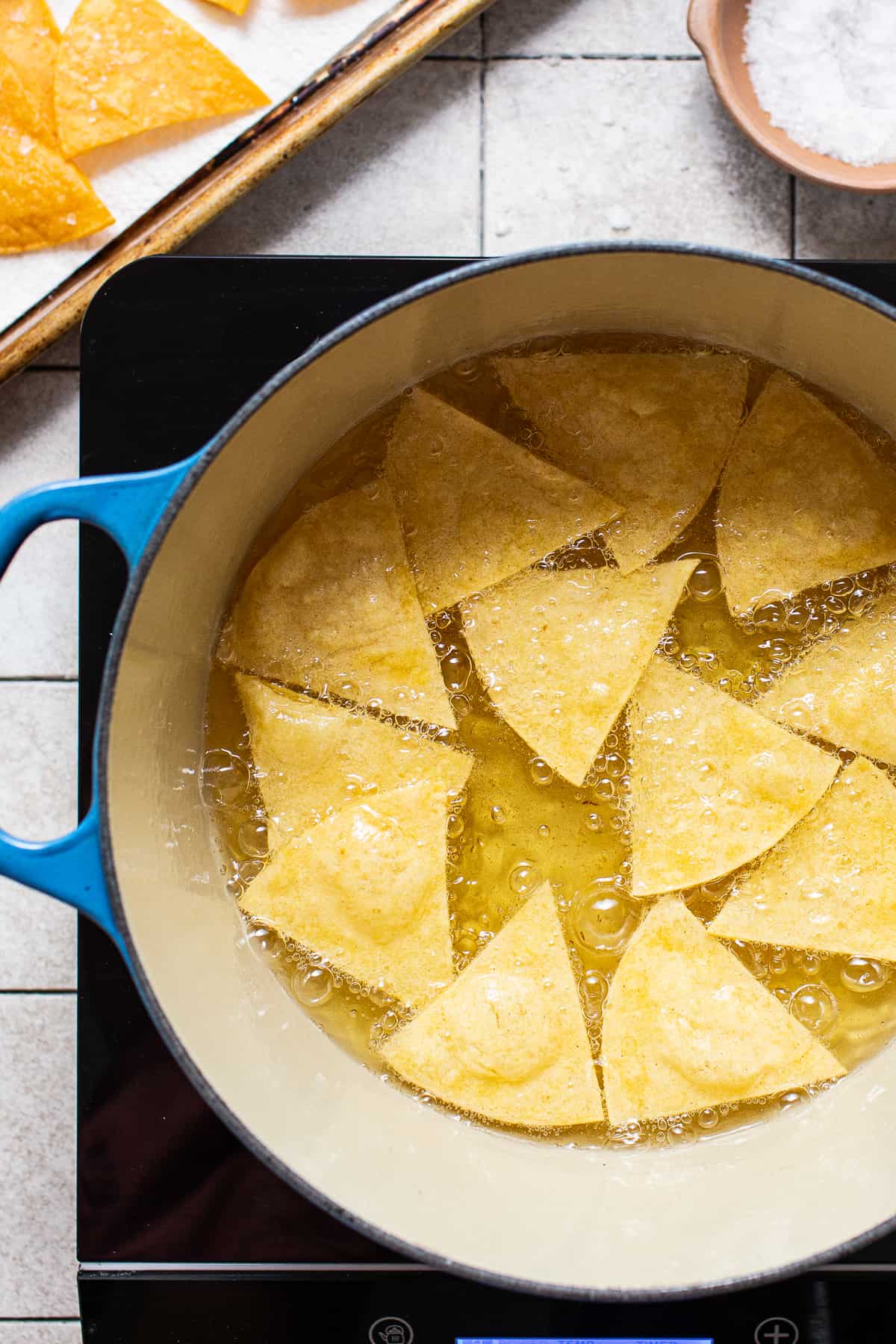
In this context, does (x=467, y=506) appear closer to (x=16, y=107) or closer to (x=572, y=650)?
(x=572, y=650)

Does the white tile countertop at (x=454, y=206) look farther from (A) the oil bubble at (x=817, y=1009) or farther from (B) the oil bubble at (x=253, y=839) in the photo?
(A) the oil bubble at (x=817, y=1009)

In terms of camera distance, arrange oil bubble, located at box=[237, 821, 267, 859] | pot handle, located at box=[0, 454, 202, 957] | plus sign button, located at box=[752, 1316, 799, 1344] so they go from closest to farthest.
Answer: pot handle, located at box=[0, 454, 202, 957] → plus sign button, located at box=[752, 1316, 799, 1344] → oil bubble, located at box=[237, 821, 267, 859]

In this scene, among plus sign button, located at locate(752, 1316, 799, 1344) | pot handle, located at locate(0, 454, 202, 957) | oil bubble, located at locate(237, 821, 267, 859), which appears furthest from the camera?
oil bubble, located at locate(237, 821, 267, 859)

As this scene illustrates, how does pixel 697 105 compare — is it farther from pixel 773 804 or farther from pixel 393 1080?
pixel 393 1080

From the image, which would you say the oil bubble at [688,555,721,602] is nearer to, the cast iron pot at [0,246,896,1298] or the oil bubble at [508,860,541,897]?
the cast iron pot at [0,246,896,1298]

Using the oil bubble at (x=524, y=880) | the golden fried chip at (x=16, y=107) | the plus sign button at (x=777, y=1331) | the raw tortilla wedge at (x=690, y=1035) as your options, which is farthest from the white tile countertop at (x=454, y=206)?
the plus sign button at (x=777, y=1331)

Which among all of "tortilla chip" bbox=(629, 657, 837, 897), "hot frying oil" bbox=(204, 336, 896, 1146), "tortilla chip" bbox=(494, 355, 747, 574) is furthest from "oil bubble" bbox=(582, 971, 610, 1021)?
"tortilla chip" bbox=(494, 355, 747, 574)

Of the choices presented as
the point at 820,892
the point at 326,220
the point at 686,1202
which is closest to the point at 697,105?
the point at 326,220
